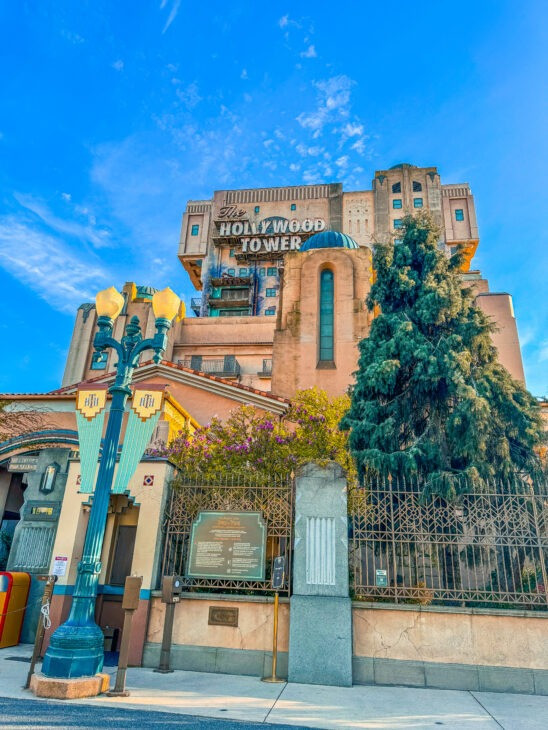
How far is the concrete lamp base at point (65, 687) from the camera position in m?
6.41

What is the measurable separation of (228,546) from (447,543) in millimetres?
3986

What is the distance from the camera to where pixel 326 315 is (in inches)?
947

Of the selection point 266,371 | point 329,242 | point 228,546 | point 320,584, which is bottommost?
point 320,584

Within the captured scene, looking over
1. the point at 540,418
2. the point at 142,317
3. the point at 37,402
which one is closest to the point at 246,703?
the point at 540,418

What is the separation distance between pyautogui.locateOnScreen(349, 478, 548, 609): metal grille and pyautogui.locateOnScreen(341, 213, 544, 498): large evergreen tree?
93 cm

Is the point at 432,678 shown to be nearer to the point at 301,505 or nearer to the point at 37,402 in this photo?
the point at 301,505

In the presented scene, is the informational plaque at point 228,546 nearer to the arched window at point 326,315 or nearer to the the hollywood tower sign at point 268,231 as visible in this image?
the arched window at point 326,315

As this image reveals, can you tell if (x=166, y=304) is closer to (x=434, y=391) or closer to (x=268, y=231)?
(x=434, y=391)

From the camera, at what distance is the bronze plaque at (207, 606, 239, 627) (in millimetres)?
8531

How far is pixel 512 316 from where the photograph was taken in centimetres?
2725

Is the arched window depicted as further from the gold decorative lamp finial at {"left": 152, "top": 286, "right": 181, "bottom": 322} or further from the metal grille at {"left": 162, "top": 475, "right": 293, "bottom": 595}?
the gold decorative lamp finial at {"left": 152, "top": 286, "right": 181, "bottom": 322}

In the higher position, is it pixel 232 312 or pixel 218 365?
pixel 232 312

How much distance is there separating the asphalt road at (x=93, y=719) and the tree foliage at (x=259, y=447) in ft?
15.3

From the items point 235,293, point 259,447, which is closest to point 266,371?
Result: point 259,447
